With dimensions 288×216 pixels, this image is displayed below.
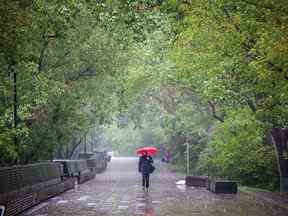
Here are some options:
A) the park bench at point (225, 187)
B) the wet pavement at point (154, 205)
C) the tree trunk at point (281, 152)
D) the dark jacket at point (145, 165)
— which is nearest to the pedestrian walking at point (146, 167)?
the dark jacket at point (145, 165)

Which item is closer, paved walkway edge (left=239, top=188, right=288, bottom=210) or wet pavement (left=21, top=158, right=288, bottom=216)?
wet pavement (left=21, top=158, right=288, bottom=216)

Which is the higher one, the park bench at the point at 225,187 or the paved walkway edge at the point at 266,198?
the park bench at the point at 225,187

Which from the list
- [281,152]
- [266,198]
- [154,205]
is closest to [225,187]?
[281,152]

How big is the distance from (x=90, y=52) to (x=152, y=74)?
6.30 metres

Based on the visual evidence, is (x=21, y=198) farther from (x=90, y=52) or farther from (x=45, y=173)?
(x=90, y=52)

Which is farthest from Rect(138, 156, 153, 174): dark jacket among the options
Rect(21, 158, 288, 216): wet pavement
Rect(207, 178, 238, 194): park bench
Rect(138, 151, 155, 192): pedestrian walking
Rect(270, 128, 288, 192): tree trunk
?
Rect(270, 128, 288, 192): tree trunk

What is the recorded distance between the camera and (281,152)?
23344 millimetres

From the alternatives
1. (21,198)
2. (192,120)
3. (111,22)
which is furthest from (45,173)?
(192,120)

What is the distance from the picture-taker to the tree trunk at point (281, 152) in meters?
23.1

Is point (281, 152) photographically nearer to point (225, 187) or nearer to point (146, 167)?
point (225, 187)

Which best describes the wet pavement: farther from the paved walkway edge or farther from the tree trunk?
the tree trunk

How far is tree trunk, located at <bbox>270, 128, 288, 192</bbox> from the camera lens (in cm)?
2308

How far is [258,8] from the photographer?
14.7 metres

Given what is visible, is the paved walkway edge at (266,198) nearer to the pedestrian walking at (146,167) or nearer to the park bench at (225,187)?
the park bench at (225,187)
